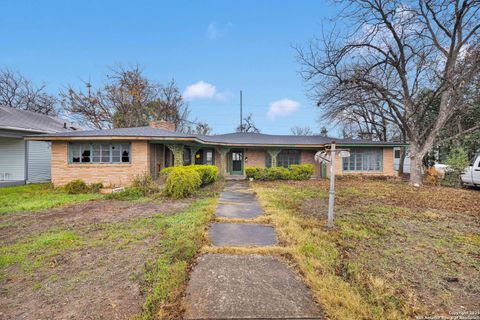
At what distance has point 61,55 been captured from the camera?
1688 cm

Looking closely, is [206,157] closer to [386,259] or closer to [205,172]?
[205,172]

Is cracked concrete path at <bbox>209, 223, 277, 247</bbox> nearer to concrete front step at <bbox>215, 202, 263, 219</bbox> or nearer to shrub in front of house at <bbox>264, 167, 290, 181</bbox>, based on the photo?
concrete front step at <bbox>215, 202, 263, 219</bbox>

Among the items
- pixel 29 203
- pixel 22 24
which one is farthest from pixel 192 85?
pixel 29 203

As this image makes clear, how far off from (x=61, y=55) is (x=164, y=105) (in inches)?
411

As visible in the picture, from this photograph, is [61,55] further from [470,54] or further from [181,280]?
[470,54]

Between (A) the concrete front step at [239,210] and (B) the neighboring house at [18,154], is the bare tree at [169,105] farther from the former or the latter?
(A) the concrete front step at [239,210]

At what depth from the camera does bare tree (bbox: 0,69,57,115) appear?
22.1 m

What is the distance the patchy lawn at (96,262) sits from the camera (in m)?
2.20

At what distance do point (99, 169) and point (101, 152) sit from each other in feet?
2.65

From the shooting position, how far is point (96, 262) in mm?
3172

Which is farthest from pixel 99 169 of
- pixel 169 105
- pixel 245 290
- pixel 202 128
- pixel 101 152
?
pixel 202 128

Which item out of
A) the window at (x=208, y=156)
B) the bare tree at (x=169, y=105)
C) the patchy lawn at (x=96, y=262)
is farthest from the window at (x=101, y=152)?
the bare tree at (x=169, y=105)

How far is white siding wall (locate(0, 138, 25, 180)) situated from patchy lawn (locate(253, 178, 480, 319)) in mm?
13774

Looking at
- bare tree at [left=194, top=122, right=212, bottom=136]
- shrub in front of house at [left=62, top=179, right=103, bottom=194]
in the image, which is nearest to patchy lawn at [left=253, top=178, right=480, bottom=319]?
shrub in front of house at [left=62, top=179, right=103, bottom=194]
